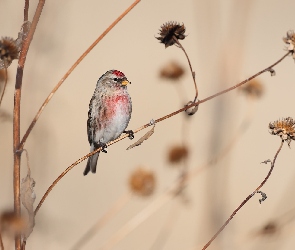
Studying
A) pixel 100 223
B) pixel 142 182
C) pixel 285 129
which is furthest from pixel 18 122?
pixel 142 182

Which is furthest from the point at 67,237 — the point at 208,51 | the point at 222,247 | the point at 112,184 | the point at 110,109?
the point at 222,247

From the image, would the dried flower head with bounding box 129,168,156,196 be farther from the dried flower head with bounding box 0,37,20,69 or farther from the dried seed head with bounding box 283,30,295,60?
the dried flower head with bounding box 0,37,20,69

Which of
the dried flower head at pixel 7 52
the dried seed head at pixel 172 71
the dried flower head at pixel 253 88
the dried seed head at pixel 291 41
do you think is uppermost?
the dried seed head at pixel 172 71

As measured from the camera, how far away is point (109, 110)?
350 cm

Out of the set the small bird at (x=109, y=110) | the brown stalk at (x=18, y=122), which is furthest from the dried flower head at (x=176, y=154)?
the brown stalk at (x=18, y=122)

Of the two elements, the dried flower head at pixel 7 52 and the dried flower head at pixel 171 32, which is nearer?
the dried flower head at pixel 7 52

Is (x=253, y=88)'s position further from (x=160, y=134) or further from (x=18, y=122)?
(x=160, y=134)

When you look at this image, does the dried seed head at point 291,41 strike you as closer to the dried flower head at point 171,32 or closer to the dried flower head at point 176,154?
the dried flower head at point 171,32

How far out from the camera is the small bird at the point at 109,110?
135 inches

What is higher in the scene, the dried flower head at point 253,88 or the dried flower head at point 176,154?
the dried flower head at point 253,88

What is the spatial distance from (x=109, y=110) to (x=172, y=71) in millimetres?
477

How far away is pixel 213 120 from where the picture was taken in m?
2.71

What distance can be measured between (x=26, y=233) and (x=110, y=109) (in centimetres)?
182

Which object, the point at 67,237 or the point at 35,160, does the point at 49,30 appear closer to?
the point at 35,160
